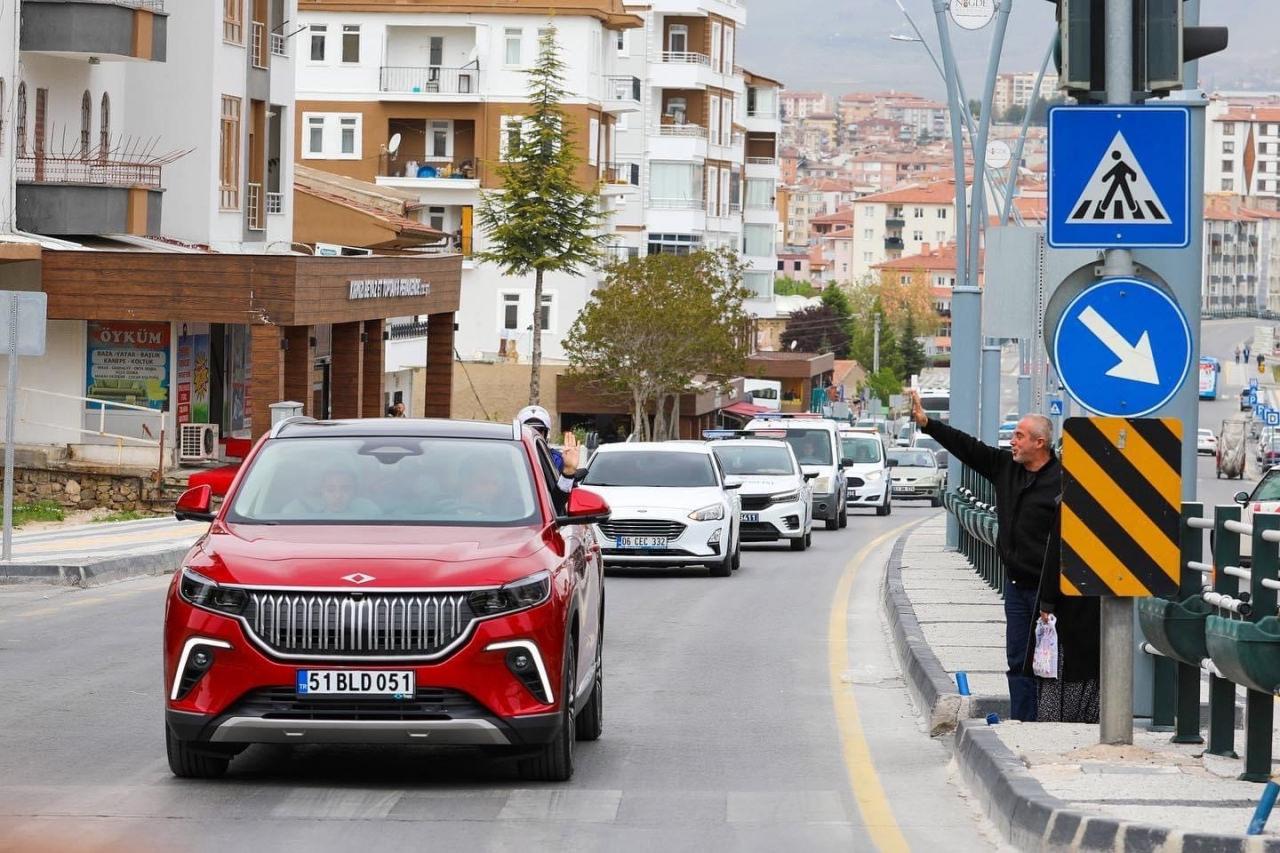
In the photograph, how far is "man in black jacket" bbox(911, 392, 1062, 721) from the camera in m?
11.2

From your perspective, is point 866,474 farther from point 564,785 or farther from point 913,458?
point 564,785

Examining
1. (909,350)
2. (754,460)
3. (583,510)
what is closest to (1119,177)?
(583,510)

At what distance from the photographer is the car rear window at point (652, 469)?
89.6ft

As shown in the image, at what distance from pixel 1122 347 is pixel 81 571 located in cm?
1463

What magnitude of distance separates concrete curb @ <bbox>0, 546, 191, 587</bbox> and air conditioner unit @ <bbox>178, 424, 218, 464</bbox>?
1498 cm

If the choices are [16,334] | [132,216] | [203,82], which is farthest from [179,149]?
[16,334]

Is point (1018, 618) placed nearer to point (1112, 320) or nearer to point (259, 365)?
point (1112, 320)

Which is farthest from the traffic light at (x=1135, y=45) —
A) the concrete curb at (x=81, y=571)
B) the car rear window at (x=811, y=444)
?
the car rear window at (x=811, y=444)

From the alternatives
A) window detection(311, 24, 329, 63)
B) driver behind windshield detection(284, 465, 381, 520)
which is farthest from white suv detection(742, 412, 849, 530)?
window detection(311, 24, 329, 63)

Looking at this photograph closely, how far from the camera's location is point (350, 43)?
265 ft

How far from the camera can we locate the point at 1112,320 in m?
9.72

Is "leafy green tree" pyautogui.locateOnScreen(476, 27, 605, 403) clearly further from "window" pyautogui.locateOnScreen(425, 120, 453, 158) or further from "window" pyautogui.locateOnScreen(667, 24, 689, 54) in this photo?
"window" pyautogui.locateOnScreen(667, 24, 689, 54)

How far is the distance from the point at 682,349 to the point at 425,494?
203ft

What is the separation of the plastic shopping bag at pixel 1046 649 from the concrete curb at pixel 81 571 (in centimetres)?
1183
